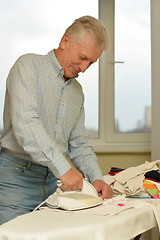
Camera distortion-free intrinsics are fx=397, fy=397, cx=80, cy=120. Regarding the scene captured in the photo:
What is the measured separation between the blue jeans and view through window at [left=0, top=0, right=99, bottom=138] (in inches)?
74.8

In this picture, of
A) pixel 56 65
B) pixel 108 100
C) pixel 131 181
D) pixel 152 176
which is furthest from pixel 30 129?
pixel 108 100

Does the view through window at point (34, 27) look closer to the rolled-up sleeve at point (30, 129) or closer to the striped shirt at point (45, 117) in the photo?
the striped shirt at point (45, 117)

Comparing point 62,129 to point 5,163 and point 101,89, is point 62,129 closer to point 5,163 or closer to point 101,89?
point 5,163

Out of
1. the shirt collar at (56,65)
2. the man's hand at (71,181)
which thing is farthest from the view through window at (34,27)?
the man's hand at (71,181)

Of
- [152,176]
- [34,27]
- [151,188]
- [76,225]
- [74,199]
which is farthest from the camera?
[34,27]

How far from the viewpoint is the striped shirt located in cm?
156

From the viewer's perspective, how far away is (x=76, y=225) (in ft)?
4.30

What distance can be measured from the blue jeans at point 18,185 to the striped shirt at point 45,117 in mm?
47

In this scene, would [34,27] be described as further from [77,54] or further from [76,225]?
[76,225]

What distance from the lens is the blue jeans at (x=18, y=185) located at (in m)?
1.75

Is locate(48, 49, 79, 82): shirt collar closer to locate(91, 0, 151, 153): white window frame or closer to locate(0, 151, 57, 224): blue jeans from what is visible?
locate(0, 151, 57, 224): blue jeans

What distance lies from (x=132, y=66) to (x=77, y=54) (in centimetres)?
205

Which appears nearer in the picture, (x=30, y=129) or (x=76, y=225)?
(x=76, y=225)

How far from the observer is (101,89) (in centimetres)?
374
